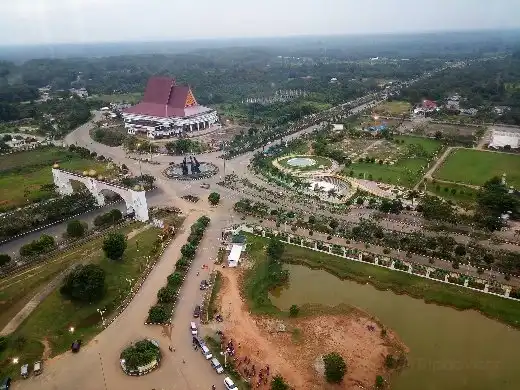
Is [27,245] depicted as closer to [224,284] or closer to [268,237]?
[224,284]

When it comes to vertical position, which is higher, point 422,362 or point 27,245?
point 27,245

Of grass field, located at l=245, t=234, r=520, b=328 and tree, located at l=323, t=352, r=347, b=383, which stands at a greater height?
tree, located at l=323, t=352, r=347, b=383

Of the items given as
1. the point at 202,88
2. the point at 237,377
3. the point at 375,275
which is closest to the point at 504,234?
the point at 375,275

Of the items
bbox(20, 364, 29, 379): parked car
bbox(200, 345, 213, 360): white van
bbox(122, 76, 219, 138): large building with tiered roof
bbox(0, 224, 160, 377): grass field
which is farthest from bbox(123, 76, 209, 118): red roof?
bbox(20, 364, 29, 379): parked car

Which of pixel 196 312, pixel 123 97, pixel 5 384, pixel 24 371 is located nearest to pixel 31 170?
pixel 24 371

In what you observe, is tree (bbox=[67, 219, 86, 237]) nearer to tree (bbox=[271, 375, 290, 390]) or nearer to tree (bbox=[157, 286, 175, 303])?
tree (bbox=[157, 286, 175, 303])
